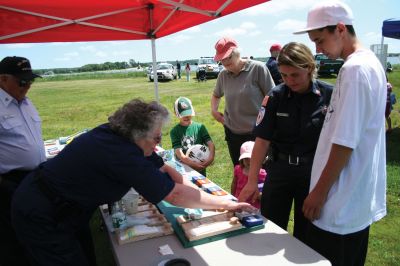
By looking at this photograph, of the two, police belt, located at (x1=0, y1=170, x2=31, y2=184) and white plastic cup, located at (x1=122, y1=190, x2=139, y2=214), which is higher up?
police belt, located at (x1=0, y1=170, x2=31, y2=184)

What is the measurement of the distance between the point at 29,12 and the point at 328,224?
328 centimetres

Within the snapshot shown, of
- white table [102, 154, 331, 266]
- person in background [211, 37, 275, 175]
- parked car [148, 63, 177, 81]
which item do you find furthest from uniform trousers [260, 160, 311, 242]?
parked car [148, 63, 177, 81]

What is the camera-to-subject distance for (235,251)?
1458 mm

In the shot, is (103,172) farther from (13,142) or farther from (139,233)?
(13,142)

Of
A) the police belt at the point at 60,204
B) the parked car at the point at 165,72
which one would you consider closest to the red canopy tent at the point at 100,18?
the police belt at the point at 60,204

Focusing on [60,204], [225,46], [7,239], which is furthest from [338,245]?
[7,239]

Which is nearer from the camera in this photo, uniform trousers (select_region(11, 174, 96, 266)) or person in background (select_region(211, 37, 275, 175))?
uniform trousers (select_region(11, 174, 96, 266))

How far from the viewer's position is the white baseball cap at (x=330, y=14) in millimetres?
1247

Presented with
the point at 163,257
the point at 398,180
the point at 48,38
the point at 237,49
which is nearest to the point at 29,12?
the point at 48,38

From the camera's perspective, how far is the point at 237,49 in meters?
2.74

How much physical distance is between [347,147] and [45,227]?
1.36m

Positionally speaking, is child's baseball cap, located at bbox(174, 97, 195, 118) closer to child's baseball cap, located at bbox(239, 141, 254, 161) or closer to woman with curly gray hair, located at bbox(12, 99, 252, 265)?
child's baseball cap, located at bbox(239, 141, 254, 161)

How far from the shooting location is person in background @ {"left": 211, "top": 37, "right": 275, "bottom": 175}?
2744mm

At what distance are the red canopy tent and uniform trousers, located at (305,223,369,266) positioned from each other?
1.84 meters
